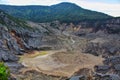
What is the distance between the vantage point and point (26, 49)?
88.5 meters

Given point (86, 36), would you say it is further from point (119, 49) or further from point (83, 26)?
point (119, 49)

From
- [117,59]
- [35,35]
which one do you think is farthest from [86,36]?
[117,59]

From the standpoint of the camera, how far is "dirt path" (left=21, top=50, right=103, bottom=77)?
2544 inches

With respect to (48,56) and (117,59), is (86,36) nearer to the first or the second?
(48,56)

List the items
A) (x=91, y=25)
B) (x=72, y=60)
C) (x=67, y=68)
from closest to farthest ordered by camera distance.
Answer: (x=67, y=68)
(x=72, y=60)
(x=91, y=25)

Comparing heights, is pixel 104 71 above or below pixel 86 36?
above

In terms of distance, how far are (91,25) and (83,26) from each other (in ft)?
14.7

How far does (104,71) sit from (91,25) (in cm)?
9622

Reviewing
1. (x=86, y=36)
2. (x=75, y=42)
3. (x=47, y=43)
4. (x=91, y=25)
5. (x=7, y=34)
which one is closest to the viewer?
(x=7, y=34)

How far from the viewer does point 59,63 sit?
235 ft

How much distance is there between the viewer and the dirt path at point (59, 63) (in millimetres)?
64625

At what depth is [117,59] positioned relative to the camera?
6856cm

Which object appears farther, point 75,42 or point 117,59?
point 75,42

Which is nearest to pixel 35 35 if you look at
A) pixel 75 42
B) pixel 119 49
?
pixel 75 42
